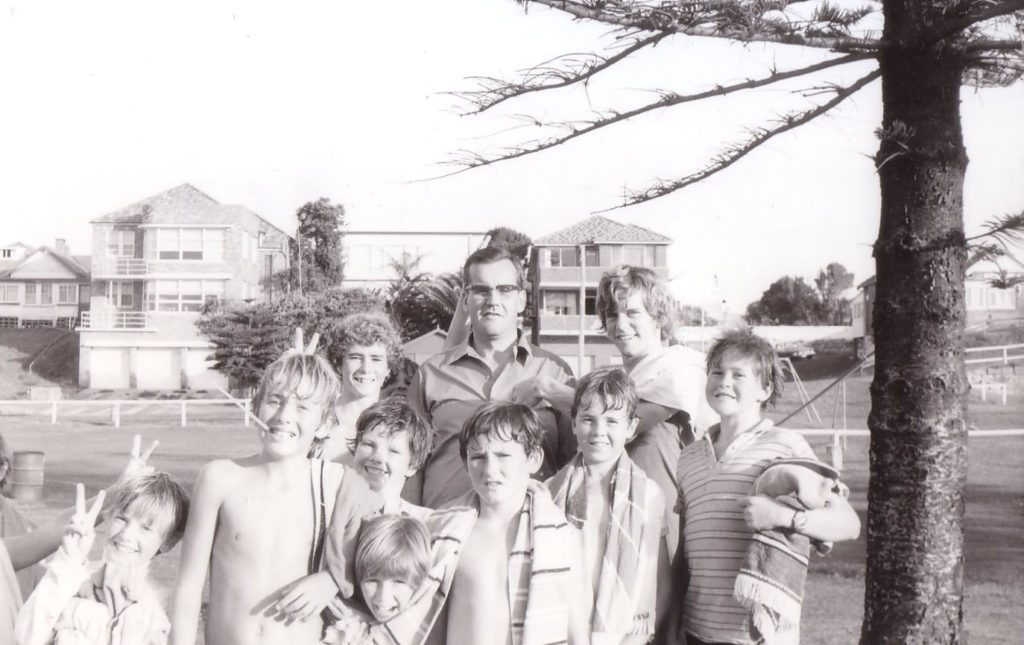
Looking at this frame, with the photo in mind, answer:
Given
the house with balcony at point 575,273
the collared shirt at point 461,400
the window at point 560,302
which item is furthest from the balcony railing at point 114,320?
the collared shirt at point 461,400

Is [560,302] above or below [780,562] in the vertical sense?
above

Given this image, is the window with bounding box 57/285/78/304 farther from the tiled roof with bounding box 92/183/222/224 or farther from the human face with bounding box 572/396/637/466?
the human face with bounding box 572/396/637/466

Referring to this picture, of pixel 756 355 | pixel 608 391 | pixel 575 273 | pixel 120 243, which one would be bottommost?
pixel 608 391

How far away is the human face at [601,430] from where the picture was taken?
2.49 m

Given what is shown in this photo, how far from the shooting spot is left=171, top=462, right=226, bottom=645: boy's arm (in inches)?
91.1

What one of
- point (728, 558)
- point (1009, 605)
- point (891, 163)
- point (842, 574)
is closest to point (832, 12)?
point (891, 163)

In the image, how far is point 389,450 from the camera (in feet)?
8.02

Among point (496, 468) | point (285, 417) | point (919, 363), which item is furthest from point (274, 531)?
point (919, 363)

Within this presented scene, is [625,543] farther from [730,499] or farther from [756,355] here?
[756,355]

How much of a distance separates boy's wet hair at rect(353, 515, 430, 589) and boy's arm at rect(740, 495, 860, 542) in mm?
866

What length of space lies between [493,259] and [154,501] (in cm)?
129

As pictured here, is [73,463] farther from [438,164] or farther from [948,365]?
[948,365]

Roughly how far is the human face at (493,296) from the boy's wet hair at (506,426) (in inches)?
22.6

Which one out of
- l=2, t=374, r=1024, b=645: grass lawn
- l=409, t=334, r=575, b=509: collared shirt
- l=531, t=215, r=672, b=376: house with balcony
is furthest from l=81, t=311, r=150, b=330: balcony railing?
l=409, t=334, r=575, b=509: collared shirt
